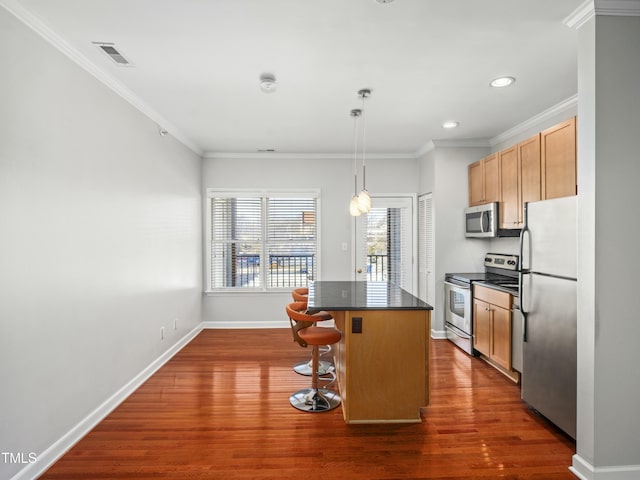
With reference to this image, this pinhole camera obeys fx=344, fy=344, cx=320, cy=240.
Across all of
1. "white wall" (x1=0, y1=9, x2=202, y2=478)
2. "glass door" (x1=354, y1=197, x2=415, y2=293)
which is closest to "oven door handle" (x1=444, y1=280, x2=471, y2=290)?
"glass door" (x1=354, y1=197, x2=415, y2=293)

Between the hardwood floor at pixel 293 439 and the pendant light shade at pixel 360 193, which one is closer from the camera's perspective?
the hardwood floor at pixel 293 439

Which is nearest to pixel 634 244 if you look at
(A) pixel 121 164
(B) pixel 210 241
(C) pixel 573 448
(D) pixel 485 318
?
(C) pixel 573 448

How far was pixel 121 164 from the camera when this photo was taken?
3023 millimetres

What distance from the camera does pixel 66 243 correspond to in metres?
2.34

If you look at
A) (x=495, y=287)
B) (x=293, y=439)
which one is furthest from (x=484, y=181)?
(x=293, y=439)

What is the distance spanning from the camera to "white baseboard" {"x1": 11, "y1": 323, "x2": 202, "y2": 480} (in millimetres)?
2043

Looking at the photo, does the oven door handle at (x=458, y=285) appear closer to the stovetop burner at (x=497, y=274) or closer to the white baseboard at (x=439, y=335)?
the stovetop burner at (x=497, y=274)

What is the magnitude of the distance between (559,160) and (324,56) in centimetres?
225

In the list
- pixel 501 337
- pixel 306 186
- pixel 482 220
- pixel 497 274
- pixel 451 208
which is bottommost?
pixel 501 337

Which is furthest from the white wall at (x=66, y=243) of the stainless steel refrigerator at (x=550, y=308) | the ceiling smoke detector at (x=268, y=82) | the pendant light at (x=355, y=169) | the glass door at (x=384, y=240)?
the stainless steel refrigerator at (x=550, y=308)

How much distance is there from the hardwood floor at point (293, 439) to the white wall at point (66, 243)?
336 mm

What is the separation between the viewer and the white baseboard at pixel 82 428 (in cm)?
204

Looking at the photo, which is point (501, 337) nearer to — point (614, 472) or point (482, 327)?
point (482, 327)

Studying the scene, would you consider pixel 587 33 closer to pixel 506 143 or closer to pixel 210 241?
pixel 506 143
